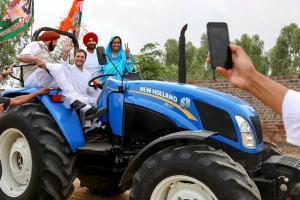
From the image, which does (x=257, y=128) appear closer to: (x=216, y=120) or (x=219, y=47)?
(x=216, y=120)

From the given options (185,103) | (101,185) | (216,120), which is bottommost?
(101,185)

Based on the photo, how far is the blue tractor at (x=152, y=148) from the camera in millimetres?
3580

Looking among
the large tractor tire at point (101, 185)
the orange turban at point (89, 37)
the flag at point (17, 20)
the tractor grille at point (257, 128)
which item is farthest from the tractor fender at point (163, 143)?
the flag at point (17, 20)

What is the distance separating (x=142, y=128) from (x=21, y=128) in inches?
51.7

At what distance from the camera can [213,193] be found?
3438 mm

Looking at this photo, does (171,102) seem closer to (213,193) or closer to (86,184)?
(213,193)

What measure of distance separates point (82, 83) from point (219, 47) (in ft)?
13.4

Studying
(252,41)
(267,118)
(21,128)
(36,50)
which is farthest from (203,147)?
(252,41)

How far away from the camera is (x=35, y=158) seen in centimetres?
458

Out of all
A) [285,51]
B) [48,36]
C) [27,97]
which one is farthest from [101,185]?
[285,51]

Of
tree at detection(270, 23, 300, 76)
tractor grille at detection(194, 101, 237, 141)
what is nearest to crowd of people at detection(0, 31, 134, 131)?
tractor grille at detection(194, 101, 237, 141)

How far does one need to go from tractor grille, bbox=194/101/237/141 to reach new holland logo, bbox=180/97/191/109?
0.07 metres

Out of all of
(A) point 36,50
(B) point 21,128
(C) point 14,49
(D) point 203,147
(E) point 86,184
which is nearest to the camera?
(D) point 203,147

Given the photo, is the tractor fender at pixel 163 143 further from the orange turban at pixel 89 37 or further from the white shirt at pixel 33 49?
the orange turban at pixel 89 37
